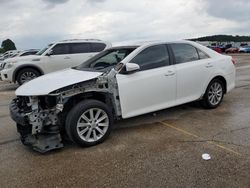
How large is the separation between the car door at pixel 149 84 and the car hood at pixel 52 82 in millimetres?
577

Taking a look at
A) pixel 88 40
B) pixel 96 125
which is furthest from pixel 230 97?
pixel 88 40

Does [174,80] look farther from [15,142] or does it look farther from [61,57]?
[61,57]

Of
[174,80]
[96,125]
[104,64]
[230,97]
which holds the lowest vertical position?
[230,97]

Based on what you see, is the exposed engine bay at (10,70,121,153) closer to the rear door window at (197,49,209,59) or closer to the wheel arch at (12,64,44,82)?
the rear door window at (197,49,209,59)

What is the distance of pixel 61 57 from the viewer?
12.4m

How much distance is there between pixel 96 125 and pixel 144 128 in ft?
3.66

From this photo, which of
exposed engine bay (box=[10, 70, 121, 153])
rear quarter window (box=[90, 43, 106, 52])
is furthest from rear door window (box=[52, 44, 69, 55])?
exposed engine bay (box=[10, 70, 121, 153])

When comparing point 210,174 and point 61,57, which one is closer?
point 210,174

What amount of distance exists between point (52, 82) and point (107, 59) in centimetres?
145

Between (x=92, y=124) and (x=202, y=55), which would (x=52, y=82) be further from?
(x=202, y=55)

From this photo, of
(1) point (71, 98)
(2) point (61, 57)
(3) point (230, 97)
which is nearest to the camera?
(1) point (71, 98)

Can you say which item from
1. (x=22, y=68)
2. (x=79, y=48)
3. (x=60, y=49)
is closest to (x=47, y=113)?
(x=22, y=68)

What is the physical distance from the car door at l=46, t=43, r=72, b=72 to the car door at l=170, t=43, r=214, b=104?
269 inches

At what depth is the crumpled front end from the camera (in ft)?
15.2
